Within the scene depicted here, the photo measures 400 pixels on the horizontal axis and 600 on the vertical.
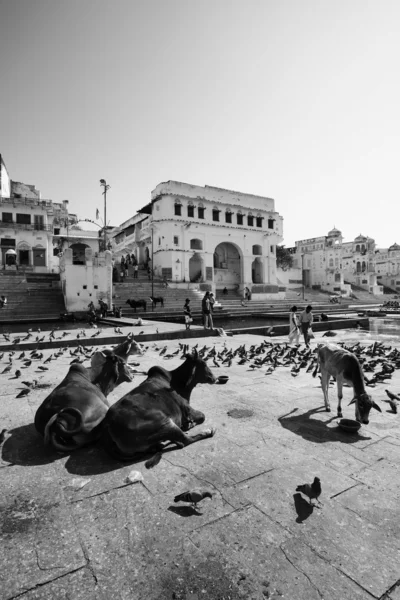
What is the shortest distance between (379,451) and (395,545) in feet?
4.35

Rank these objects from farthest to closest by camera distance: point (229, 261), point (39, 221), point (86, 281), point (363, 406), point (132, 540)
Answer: point (229, 261) → point (39, 221) → point (86, 281) → point (363, 406) → point (132, 540)

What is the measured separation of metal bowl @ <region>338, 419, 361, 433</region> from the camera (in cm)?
A: 363

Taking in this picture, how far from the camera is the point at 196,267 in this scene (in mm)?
45062

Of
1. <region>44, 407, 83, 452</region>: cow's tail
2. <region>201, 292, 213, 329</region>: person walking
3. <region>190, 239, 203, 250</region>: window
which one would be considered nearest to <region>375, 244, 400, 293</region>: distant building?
<region>190, 239, 203, 250</region>: window

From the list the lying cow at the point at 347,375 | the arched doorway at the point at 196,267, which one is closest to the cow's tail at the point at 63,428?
the lying cow at the point at 347,375

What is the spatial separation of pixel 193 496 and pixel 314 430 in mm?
1990

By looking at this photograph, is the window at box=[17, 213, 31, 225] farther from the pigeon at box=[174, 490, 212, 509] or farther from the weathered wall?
the pigeon at box=[174, 490, 212, 509]

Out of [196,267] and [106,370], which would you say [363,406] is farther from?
[196,267]

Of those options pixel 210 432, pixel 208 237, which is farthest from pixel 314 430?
pixel 208 237

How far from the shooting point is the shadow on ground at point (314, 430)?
11.7 feet

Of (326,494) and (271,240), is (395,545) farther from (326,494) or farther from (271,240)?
(271,240)

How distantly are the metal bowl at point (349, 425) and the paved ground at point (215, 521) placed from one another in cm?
9

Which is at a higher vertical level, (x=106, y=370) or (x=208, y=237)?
(x=208, y=237)

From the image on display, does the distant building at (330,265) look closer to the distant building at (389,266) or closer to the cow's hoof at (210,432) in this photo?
the distant building at (389,266)
